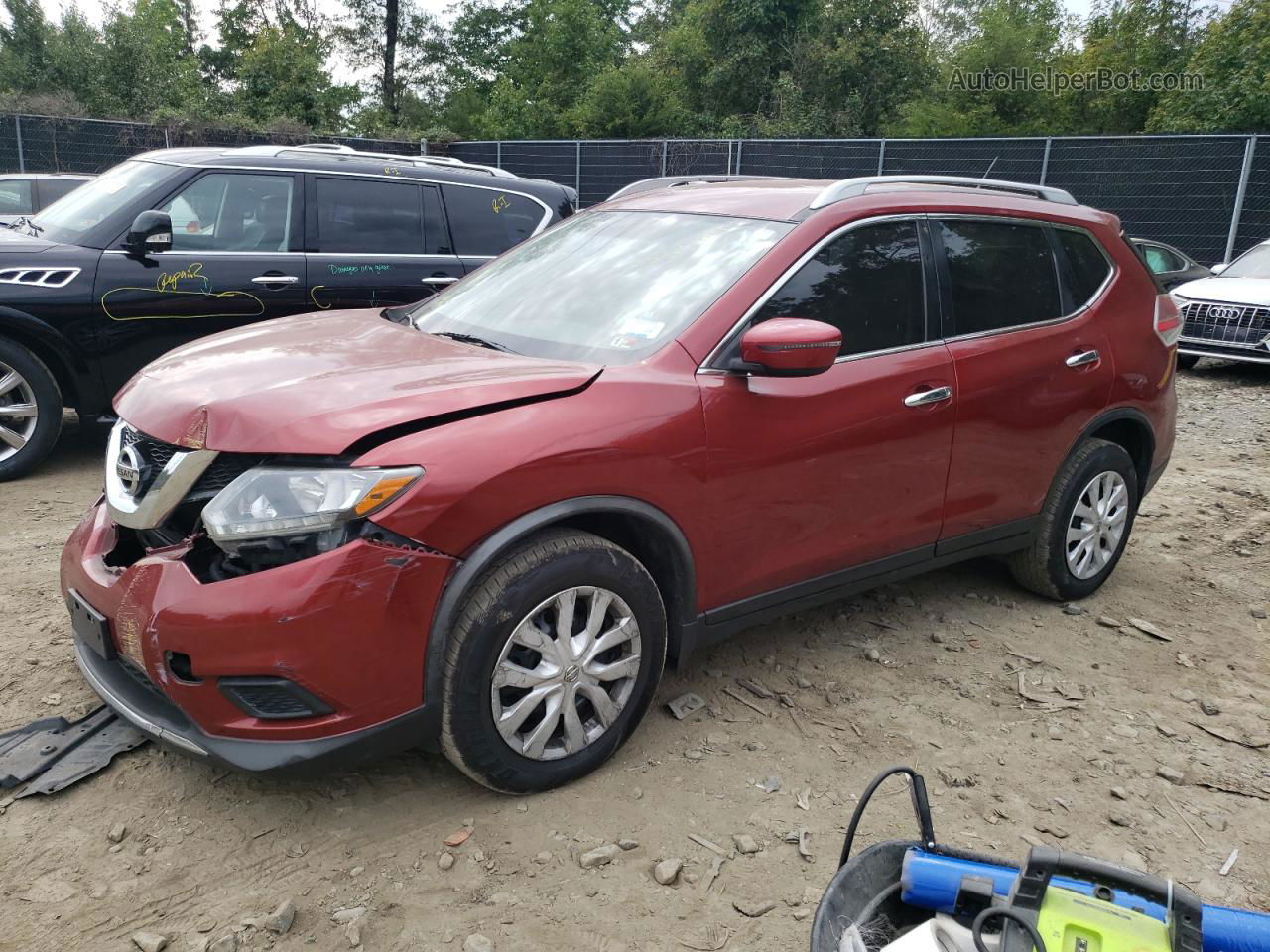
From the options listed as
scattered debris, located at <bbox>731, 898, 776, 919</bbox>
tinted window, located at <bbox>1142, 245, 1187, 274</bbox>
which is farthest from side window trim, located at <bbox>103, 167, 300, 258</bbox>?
tinted window, located at <bbox>1142, 245, 1187, 274</bbox>

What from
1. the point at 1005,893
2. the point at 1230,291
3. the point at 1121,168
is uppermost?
the point at 1121,168

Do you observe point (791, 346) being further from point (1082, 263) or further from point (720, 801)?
point (1082, 263)

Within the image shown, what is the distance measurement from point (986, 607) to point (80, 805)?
3589 mm

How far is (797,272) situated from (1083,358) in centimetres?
163

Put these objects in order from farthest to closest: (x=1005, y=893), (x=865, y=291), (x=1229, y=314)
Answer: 1. (x=1229, y=314)
2. (x=865, y=291)
3. (x=1005, y=893)

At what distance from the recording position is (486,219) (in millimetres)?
7070

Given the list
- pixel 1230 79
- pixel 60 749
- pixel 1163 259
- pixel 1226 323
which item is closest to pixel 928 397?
pixel 60 749

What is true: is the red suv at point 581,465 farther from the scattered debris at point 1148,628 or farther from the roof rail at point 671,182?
the scattered debris at point 1148,628

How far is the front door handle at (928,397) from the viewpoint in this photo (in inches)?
143

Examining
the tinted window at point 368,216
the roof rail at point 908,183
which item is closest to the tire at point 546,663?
the roof rail at point 908,183

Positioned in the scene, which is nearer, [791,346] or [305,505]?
[305,505]

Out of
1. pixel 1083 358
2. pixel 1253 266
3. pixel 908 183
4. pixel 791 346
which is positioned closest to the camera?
pixel 791 346

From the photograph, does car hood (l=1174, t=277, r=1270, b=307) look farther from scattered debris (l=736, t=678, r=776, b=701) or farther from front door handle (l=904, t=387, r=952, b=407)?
scattered debris (l=736, t=678, r=776, b=701)

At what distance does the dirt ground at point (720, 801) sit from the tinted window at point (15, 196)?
6.18 metres
